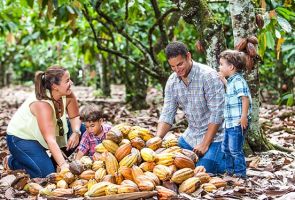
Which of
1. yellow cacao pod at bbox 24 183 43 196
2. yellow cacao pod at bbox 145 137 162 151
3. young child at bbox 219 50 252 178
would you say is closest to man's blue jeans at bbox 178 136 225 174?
young child at bbox 219 50 252 178

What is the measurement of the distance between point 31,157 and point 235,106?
1.72m

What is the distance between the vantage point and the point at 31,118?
4102 millimetres

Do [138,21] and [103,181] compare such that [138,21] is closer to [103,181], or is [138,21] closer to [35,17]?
[35,17]

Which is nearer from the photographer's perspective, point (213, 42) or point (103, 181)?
point (103, 181)

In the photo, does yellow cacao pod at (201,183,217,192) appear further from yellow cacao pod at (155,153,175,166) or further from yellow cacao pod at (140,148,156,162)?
yellow cacao pod at (140,148,156,162)

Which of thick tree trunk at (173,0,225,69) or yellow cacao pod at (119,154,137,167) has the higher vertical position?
thick tree trunk at (173,0,225,69)

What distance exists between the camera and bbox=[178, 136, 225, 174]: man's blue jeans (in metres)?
3.85

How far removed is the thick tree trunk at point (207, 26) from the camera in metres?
4.50

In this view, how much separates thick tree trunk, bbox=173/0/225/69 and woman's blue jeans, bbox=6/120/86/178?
1.72 metres

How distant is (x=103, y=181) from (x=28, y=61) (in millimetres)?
16192

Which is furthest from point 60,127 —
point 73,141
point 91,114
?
point 91,114

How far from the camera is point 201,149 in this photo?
387cm

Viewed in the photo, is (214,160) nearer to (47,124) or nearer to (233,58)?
(233,58)

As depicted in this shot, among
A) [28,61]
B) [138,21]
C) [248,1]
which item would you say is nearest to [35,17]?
[138,21]
